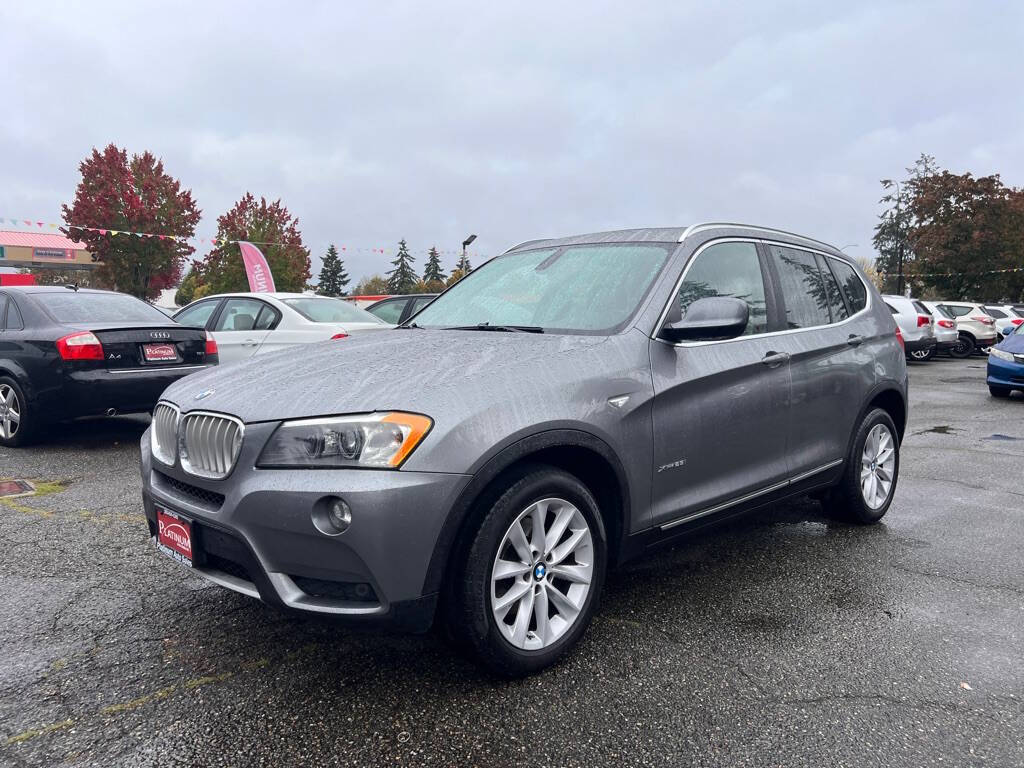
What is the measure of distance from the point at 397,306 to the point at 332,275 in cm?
7899

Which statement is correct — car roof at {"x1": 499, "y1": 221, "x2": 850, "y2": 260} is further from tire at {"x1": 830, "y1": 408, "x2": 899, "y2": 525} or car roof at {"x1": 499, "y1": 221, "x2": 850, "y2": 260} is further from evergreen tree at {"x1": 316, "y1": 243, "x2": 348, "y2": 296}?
evergreen tree at {"x1": 316, "y1": 243, "x2": 348, "y2": 296}

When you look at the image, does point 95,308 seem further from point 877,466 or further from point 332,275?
point 332,275

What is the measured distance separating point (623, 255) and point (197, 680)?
2532 millimetres

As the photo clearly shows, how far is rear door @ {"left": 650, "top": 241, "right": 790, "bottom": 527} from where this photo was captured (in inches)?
128

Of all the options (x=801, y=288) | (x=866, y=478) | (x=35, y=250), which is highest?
(x=35, y=250)

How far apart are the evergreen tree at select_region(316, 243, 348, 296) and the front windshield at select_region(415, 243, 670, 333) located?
87.0 m

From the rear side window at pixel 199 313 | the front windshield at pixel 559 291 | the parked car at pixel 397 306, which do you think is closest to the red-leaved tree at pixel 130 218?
the parked car at pixel 397 306

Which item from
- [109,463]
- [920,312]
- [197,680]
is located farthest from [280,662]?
[920,312]

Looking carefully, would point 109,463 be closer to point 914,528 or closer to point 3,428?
point 3,428

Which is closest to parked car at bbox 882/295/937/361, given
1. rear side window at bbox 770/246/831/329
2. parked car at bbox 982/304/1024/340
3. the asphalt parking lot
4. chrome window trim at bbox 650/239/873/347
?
parked car at bbox 982/304/1024/340

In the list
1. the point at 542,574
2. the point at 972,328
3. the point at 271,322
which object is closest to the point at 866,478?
the point at 542,574

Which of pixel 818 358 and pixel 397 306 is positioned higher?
pixel 397 306

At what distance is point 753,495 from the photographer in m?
3.75

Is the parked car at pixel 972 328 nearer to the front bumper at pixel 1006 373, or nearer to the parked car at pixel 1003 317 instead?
the parked car at pixel 1003 317
